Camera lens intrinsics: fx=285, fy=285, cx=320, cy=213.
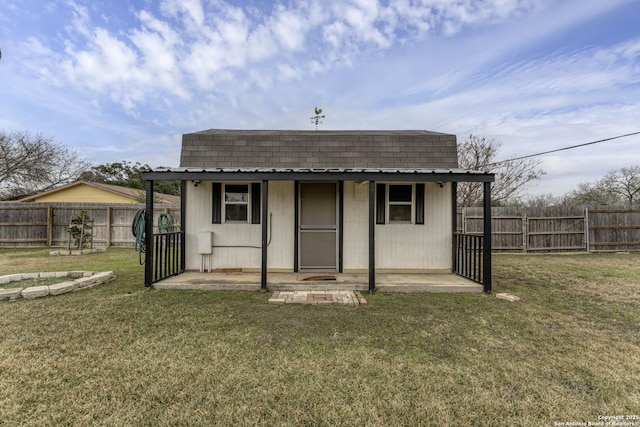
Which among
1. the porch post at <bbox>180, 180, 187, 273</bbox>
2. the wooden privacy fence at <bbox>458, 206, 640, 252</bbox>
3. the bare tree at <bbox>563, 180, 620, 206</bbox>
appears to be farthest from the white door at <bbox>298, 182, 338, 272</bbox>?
the bare tree at <bbox>563, 180, 620, 206</bbox>

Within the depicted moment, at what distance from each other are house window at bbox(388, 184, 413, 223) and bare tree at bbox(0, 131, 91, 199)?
24247mm

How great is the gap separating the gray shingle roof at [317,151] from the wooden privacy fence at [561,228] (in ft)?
18.7

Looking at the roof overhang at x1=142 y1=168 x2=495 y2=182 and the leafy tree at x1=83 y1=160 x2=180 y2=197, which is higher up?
the leafy tree at x1=83 y1=160 x2=180 y2=197

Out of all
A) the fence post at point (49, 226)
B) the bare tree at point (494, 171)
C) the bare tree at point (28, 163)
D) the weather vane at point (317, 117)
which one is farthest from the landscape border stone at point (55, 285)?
the bare tree at point (28, 163)

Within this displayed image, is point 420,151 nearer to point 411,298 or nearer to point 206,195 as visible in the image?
point 411,298

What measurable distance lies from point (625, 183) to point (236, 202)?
2730cm

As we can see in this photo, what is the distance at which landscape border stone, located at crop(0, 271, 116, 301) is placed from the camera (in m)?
4.72

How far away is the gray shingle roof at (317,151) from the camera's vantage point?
21.9ft

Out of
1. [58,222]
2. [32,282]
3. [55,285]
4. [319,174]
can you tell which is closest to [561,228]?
[319,174]

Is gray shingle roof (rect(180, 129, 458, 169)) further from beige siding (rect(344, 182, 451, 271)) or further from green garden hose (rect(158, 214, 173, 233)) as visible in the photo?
green garden hose (rect(158, 214, 173, 233))

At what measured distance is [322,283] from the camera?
5.53m

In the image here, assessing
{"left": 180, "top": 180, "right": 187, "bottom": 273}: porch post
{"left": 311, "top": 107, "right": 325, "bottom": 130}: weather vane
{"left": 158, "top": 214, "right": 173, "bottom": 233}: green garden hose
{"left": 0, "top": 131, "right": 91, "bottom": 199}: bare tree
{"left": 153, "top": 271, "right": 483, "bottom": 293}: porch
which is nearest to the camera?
{"left": 153, "top": 271, "right": 483, "bottom": 293}: porch

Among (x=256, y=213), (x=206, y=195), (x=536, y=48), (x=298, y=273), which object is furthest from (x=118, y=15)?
(x=536, y=48)

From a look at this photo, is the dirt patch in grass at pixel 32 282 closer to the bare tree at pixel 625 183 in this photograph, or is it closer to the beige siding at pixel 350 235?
the beige siding at pixel 350 235
